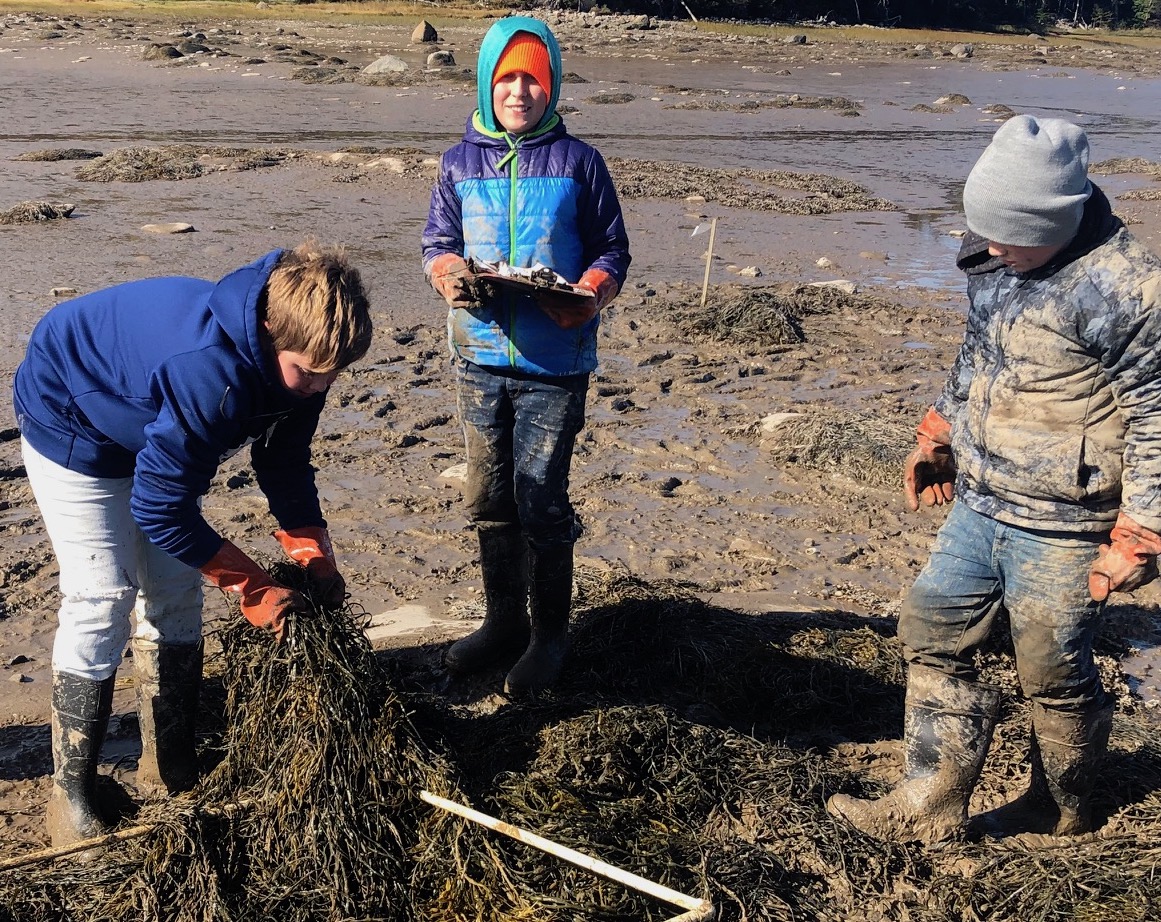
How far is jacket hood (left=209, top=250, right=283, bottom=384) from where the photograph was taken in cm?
299

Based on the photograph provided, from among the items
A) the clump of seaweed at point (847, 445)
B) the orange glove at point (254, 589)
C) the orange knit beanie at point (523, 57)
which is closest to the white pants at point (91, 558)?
the orange glove at point (254, 589)

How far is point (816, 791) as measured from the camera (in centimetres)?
388

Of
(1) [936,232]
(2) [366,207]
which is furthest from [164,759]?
(1) [936,232]

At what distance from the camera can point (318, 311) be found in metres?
2.92

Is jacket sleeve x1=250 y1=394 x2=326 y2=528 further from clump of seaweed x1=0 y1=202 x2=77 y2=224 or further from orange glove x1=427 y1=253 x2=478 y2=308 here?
clump of seaweed x1=0 y1=202 x2=77 y2=224

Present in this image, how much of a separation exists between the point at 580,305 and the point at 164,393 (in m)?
1.43

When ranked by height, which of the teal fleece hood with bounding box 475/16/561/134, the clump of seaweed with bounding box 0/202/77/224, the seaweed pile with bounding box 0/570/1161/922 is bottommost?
the seaweed pile with bounding box 0/570/1161/922

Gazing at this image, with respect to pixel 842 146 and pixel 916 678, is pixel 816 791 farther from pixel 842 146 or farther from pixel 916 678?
pixel 842 146

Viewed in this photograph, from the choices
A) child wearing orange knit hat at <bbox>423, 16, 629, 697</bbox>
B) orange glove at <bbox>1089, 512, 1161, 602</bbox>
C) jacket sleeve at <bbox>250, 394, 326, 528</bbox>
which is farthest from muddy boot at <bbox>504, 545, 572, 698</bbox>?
orange glove at <bbox>1089, 512, 1161, 602</bbox>

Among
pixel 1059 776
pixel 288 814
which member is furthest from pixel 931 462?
pixel 288 814

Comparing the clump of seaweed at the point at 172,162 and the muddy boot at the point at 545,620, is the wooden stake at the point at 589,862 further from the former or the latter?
the clump of seaweed at the point at 172,162

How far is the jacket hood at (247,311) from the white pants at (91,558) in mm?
677

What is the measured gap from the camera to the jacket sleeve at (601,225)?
13.4 feet

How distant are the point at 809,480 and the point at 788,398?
4.56 feet
